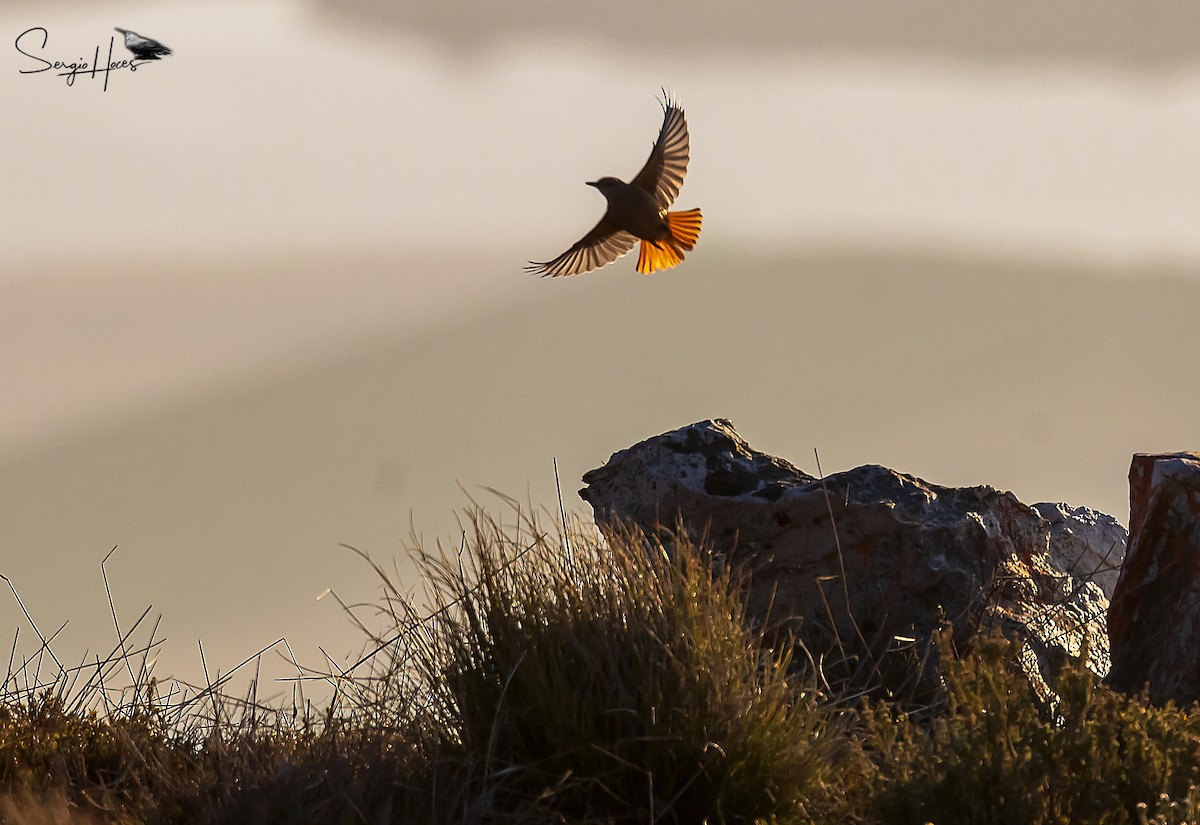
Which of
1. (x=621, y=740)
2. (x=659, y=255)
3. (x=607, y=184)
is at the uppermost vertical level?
(x=607, y=184)

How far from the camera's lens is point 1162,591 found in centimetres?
590

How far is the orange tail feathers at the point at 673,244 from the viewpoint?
9117mm

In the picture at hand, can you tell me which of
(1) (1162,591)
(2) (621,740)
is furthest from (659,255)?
(2) (621,740)

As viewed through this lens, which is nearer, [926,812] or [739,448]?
[926,812]

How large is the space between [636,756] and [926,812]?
856 mm

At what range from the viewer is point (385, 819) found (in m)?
4.27

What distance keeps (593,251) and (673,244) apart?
51 cm

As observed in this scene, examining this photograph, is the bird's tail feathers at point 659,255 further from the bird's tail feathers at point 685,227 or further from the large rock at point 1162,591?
the large rock at point 1162,591

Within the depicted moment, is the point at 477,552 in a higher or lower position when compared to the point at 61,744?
higher

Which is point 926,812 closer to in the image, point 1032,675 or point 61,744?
point 1032,675

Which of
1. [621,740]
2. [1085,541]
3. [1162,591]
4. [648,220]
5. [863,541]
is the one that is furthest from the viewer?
[648,220]

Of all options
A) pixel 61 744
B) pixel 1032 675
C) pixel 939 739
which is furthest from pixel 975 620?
pixel 61 744

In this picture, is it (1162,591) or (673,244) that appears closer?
(1162,591)

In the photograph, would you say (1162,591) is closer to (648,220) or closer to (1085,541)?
(1085,541)
